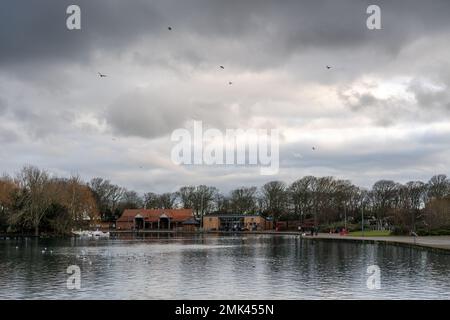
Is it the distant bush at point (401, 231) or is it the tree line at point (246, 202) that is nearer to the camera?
the distant bush at point (401, 231)

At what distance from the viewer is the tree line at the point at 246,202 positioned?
291 feet

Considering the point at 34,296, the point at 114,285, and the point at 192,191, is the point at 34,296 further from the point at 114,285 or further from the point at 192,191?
the point at 192,191

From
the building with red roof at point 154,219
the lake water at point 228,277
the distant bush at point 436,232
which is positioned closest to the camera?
the lake water at point 228,277

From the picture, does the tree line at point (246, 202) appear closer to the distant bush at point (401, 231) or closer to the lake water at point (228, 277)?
the distant bush at point (401, 231)

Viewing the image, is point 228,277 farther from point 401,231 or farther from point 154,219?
point 154,219

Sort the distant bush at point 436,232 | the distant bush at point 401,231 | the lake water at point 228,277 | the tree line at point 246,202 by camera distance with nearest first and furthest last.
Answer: the lake water at point 228,277, the distant bush at point 436,232, the distant bush at point 401,231, the tree line at point 246,202

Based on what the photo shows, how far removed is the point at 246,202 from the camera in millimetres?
154125

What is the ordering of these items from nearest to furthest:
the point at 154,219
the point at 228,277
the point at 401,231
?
the point at 228,277
the point at 401,231
the point at 154,219

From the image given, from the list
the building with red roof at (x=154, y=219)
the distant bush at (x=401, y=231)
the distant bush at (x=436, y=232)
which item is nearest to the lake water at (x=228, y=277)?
the distant bush at (x=436, y=232)

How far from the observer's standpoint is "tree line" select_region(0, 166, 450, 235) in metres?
88.6

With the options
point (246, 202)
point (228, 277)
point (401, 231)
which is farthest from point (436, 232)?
point (246, 202)
